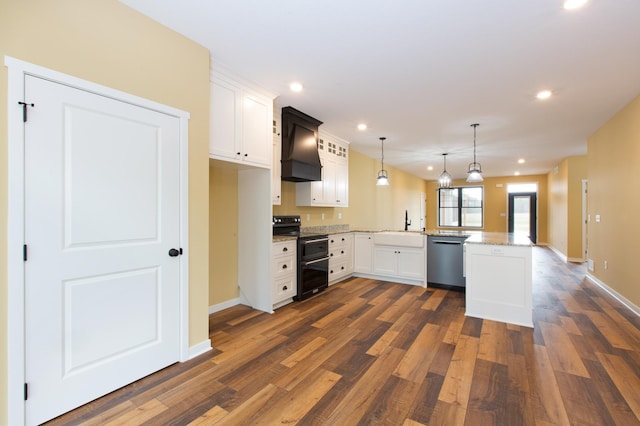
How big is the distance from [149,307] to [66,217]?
0.86 metres

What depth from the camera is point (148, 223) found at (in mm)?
2195

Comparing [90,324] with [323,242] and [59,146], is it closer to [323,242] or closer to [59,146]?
[59,146]

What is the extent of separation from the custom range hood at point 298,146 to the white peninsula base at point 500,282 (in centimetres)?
239

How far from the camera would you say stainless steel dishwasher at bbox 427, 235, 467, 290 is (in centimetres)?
459

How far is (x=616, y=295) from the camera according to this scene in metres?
4.14

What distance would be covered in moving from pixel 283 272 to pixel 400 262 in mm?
2244

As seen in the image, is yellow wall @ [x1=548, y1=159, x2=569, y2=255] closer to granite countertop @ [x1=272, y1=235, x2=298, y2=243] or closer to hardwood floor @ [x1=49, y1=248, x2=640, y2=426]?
hardwood floor @ [x1=49, y1=248, x2=640, y2=426]

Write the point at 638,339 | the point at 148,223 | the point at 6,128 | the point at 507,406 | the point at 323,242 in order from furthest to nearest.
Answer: the point at 323,242 < the point at 638,339 < the point at 148,223 < the point at 507,406 < the point at 6,128

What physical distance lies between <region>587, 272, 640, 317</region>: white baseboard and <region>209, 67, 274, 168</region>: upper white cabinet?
485 cm

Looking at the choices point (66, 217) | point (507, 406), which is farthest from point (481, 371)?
point (66, 217)

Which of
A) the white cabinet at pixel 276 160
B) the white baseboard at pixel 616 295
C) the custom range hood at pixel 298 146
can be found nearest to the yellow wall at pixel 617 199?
the white baseboard at pixel 616 295

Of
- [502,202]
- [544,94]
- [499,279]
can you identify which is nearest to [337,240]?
[499,279]

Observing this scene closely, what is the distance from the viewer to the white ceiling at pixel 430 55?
2080 millimetres

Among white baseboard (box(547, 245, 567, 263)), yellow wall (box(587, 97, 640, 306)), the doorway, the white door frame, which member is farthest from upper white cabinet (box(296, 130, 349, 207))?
the doorway
